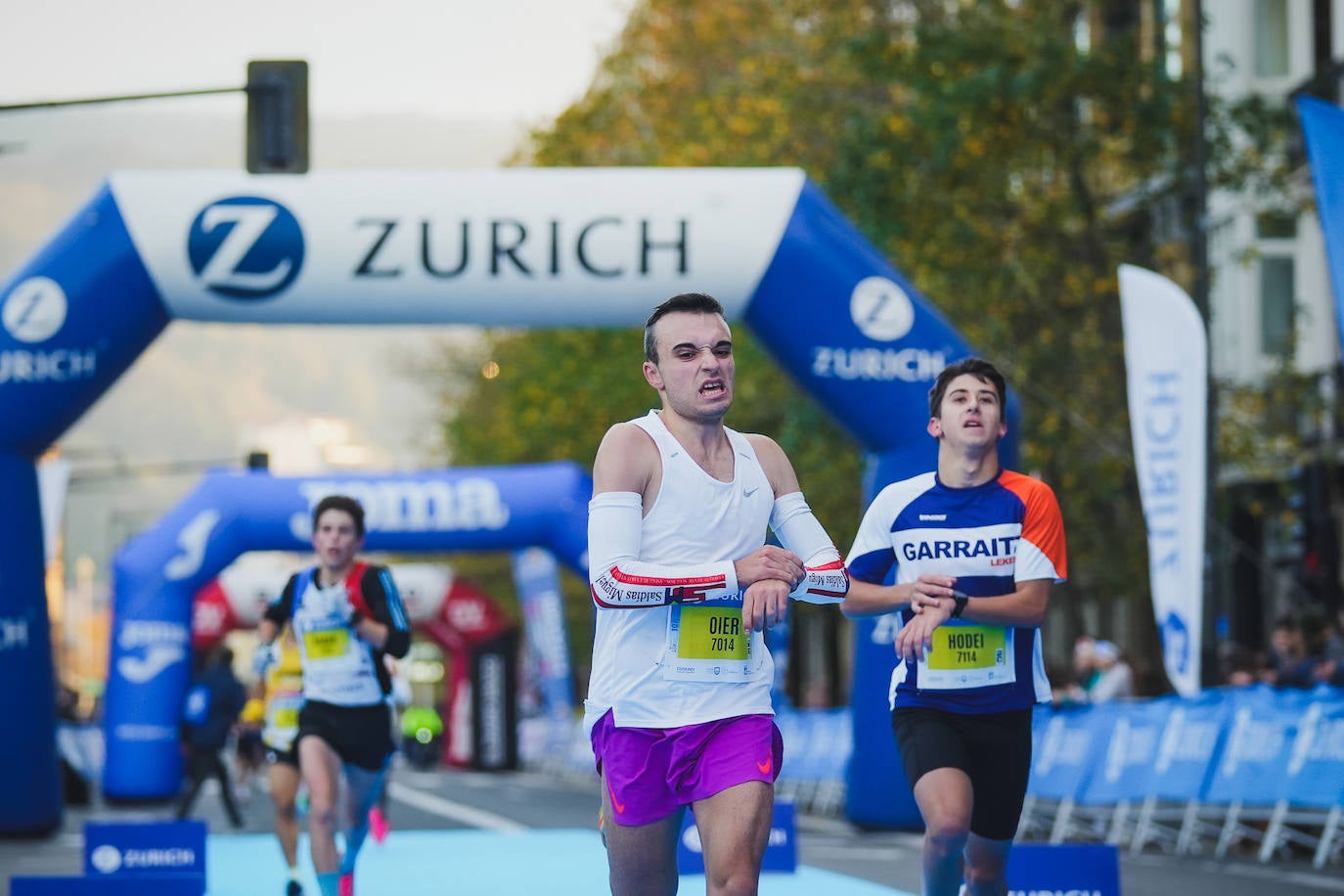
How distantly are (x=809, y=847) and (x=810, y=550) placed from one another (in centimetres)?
1223

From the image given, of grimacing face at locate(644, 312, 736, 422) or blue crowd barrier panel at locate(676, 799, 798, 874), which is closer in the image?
grimacing face at locate(644, 312, 736, 422)

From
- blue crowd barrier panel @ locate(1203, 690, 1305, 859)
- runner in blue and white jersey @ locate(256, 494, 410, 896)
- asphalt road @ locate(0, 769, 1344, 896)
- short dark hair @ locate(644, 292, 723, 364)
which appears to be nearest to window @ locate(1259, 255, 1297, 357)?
asphalt road @ locate(0, 769, 1344, 896)

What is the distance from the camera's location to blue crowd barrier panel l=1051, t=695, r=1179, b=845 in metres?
16.8

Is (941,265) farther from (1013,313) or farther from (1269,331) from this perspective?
(1269,331)

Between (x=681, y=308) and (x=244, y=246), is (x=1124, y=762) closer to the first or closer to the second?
(x=244, y=246)

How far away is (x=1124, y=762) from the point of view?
1712 centimetres

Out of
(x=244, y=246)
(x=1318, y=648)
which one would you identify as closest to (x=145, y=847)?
(x=244, y=246)

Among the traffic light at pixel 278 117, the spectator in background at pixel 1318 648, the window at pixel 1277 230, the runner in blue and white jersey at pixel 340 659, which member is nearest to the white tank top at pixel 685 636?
the runner in blue and white jersey at pixel 340 659

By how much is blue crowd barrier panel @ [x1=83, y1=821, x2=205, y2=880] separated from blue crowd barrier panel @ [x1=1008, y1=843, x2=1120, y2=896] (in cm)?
560

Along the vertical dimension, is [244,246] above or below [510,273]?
above

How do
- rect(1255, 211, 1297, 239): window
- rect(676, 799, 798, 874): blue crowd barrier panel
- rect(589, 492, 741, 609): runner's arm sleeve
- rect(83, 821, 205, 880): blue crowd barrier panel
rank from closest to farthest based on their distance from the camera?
rect(589, 492, 741, 609): runner's arm sleeve
rect(83, 821, 205, 880): blue crowd barrier panel
rect(676, 799, 798, 874): blue crowd barrier panel
rect(1255, 211, 1297, 239): window

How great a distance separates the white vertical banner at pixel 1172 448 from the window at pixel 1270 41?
17.5 meters

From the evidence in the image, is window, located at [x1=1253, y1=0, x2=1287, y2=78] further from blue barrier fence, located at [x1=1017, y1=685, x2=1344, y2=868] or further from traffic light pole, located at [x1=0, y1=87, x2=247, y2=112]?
traffic light pole, located at [x1=0, y1=87, x2=247, y2=112]

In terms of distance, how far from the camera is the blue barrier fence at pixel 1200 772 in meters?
14.8
